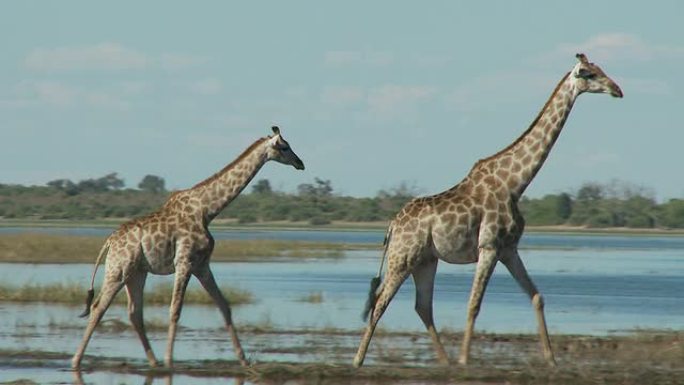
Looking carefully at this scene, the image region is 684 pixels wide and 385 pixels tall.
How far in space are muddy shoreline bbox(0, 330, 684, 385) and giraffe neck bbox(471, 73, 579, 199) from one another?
2.06 meters

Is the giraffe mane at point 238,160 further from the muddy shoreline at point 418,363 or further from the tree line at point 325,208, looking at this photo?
the tree line at point 325,208

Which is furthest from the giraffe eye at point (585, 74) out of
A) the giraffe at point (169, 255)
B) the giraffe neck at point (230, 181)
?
the giraffe neck at point (230, 181)

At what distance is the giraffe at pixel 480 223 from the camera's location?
58.1 ft

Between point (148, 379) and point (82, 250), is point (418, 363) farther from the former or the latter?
point (82, 250)

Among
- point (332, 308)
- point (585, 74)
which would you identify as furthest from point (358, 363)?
point (332, 308)

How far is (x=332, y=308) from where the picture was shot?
29.3 metres

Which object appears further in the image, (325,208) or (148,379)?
(325,208)

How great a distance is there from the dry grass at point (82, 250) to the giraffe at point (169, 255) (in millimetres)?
28444

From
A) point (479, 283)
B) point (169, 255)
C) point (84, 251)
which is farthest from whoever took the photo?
point (84, 251)

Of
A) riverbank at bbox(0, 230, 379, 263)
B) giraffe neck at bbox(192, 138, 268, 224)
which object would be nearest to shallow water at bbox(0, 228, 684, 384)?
giraffe neck at bbox(192, 138, 268, 224)

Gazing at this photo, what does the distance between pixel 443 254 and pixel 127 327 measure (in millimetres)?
6813

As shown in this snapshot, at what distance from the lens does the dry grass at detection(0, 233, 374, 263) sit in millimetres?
48344

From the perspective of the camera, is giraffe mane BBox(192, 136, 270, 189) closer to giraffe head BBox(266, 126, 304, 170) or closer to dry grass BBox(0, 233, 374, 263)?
giraffe head BBox(266, 126, 304, 170)

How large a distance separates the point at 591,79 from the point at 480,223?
1.97 metres
